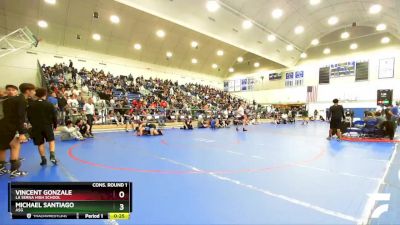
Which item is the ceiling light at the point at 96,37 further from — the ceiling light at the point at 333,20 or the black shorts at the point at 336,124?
the ceiling light at the point at 333,20

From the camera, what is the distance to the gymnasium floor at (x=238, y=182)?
2.62 meters

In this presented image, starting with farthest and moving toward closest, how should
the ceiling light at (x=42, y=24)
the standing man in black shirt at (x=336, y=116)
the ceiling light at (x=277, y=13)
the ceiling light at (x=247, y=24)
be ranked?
1. the ceiling light at (x=42, y=24)
2. the ceiling light at (x=247, y=24)
3. the ceiling light at (x=277, y=13)
4. the standing man in black shirt at (x=336, y=116)

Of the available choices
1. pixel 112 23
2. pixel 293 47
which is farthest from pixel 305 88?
pixel 112 23

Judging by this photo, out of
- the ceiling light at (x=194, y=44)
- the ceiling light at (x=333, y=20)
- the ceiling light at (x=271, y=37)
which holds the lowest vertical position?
the ceiling light at (x=271, y=37)

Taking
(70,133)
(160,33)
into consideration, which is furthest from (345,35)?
(70,133)

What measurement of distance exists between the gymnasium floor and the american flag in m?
25.4

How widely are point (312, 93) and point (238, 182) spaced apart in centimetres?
2966

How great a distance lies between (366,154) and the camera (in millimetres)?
6352

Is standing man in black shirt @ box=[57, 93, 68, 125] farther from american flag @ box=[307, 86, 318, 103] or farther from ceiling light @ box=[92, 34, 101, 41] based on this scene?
american flag @ box=[307, 86, 318, 103]

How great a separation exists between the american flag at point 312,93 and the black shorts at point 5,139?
31.3 meters

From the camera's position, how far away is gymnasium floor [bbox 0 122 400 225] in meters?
2.62

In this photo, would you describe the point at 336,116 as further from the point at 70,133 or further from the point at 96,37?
the point at 96,37

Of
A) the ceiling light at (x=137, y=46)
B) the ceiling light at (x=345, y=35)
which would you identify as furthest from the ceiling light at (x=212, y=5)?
the ceiling light at (x=345, y=35)
